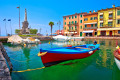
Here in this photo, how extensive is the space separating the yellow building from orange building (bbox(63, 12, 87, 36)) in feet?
35.4

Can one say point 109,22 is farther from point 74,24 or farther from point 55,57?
point 55,57

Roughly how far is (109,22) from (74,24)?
63.1ft

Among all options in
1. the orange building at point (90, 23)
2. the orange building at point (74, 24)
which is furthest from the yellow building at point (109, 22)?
the orange building at point (74, 24)

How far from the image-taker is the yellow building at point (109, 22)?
41188 millimetres

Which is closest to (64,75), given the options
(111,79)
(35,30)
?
(111,79)

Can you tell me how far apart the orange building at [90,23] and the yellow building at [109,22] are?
215cm

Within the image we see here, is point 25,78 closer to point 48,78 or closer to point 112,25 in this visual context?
point 48,78

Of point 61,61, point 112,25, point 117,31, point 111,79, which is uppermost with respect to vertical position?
point 112,25

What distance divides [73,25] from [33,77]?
52.0 meters

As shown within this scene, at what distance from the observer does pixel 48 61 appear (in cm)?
827

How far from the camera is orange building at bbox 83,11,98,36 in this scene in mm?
47312

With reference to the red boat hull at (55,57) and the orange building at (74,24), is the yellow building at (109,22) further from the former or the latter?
the red boat hull at (55,57)

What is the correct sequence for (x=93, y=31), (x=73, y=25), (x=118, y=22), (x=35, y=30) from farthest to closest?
(x=35, y=30)
(x=73, y=25)
(x=93, y=31)
(x=118, y=22)

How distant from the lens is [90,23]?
4809 cm
